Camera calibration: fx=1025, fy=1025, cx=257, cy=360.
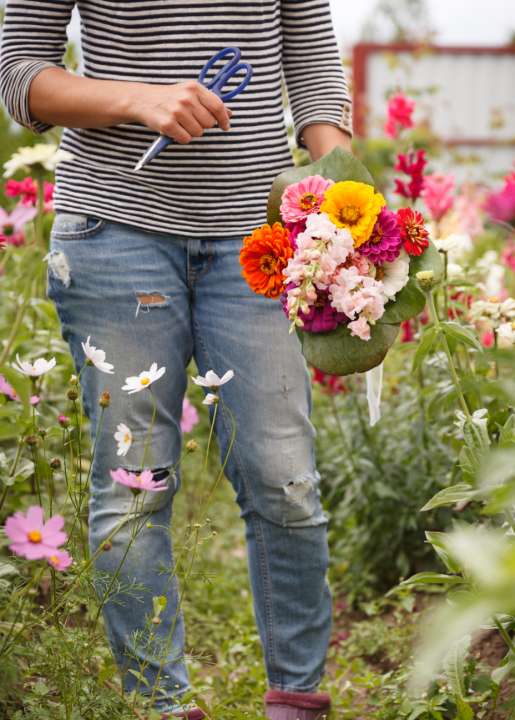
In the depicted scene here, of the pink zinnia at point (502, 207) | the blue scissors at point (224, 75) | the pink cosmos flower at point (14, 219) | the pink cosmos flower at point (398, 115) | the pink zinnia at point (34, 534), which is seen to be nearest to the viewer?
the pink zinnia at point (34, 534)

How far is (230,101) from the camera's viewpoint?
1.72 metres

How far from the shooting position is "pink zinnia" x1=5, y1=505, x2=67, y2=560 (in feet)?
3.80

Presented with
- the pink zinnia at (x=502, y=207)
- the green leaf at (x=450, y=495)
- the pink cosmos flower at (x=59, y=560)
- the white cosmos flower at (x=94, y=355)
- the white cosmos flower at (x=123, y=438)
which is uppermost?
the pink zinnia at (x=502, y=207)

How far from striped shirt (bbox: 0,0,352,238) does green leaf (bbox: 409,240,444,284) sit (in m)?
0.37

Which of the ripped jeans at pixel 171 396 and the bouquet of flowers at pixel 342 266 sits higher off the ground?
the bouquet of flowers at pixel 342 266

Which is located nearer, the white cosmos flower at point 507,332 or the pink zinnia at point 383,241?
the pink zinnia at point 383,241

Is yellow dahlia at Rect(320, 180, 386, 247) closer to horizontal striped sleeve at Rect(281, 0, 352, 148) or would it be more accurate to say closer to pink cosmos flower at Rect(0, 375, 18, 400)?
horizontal striped sleeve at Rect(281, 0, 352, 148)

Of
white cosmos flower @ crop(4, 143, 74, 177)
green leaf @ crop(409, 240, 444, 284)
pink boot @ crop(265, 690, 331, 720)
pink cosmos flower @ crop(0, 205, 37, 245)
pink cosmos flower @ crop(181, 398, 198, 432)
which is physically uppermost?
white cosmos flower @ crop(4, 143, 74, 177)

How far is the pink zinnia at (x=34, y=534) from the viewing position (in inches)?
45.6

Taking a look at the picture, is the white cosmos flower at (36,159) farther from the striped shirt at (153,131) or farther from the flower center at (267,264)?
the flower center at (267,264)

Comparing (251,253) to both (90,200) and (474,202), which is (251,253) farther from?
(474,202)

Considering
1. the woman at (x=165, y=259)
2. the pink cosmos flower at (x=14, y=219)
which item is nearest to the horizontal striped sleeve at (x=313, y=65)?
the woman at (x=165, y=259)

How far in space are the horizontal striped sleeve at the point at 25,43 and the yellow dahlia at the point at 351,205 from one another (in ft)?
1.80

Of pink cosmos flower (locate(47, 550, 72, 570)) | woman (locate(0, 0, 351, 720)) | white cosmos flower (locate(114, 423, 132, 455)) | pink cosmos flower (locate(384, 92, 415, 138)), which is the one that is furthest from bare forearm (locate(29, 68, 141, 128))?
pink cosmos flower (locate(384, 92, 415, 138))
